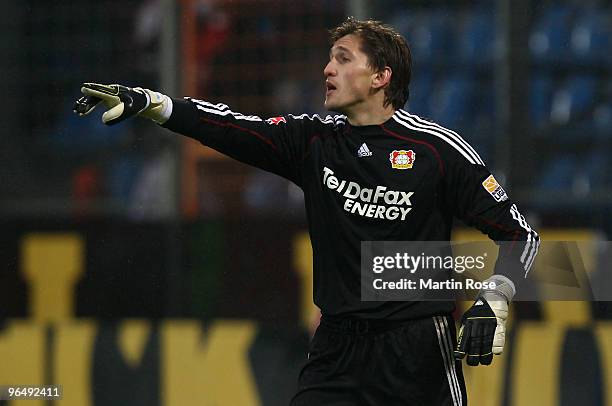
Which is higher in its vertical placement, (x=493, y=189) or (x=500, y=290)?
(x=493, y=189)

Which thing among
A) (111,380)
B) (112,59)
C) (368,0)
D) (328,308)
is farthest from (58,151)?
(328,308)

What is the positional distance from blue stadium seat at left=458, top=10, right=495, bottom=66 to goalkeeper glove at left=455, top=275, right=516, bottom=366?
8.46 feet

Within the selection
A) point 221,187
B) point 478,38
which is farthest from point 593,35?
point 221,187

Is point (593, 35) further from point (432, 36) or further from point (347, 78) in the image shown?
point (347, 78)

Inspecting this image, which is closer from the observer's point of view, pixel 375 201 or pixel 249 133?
pixel 375 201

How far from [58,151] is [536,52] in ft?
8.91

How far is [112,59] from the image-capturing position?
7.04 metres

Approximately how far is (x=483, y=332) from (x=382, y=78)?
989 mm

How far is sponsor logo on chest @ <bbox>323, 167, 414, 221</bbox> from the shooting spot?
4.36 meters

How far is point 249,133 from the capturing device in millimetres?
4516

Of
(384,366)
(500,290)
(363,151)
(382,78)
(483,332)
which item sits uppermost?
(382,78)

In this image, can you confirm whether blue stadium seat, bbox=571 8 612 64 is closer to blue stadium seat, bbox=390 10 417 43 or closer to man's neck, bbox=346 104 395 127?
blue stadium seat, bbox=390 10 417 43

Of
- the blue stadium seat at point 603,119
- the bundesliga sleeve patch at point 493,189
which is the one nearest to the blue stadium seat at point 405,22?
the blue stadium seat at point 603,119

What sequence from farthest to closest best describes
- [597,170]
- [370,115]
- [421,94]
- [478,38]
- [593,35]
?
[421,94], [478,38], [593,35], [597,170], [370,115]
